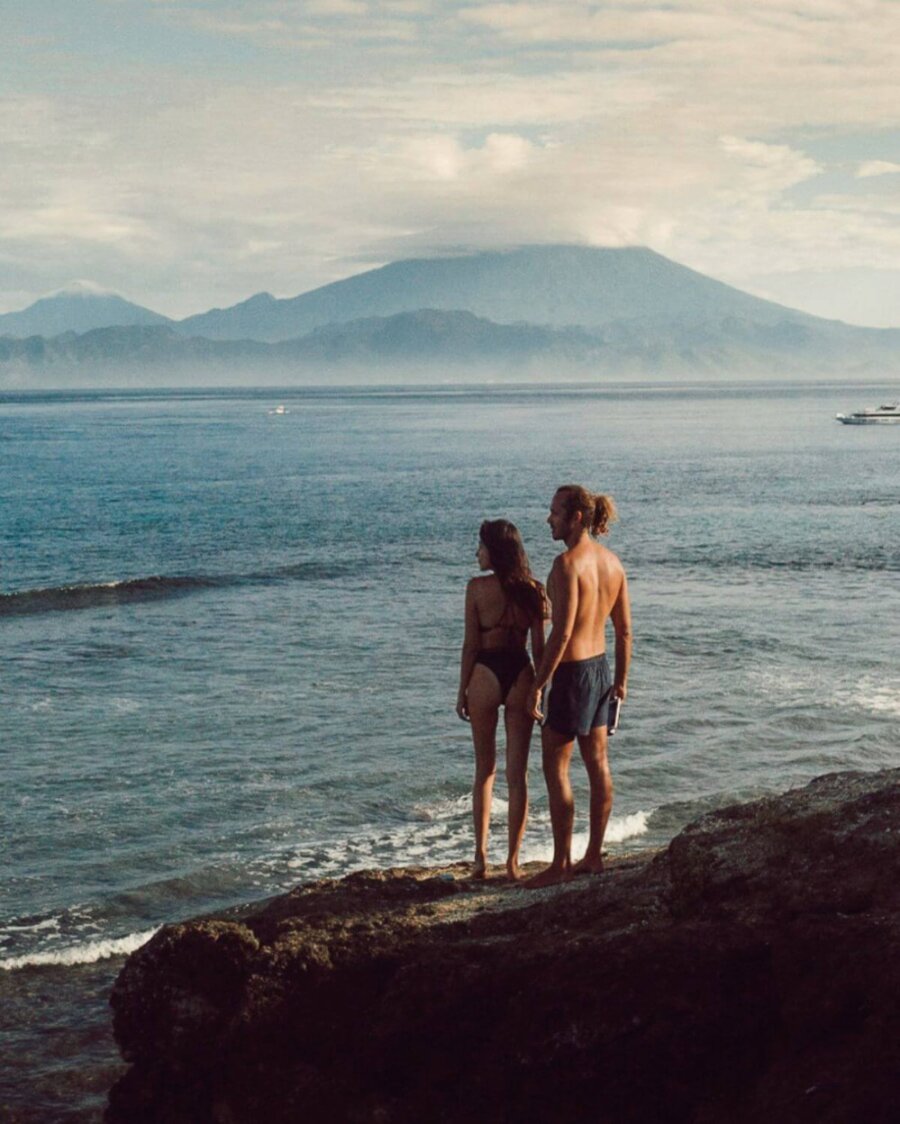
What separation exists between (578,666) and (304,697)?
9050 mm

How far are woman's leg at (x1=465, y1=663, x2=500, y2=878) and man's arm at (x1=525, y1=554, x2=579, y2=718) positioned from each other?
0.51 meters

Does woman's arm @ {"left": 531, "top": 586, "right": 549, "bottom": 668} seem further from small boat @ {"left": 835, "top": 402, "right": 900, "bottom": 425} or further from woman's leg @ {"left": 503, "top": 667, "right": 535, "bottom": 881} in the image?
small boat @ {"left": 835, "top": 402, "right": 900, "bottom": 425}

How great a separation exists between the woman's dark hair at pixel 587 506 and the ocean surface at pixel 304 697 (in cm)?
373

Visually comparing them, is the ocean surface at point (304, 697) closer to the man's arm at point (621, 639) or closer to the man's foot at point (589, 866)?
the man's foot at point (589, 866)

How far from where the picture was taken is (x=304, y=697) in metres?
16.0

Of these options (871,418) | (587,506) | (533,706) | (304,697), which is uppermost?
(871,418)

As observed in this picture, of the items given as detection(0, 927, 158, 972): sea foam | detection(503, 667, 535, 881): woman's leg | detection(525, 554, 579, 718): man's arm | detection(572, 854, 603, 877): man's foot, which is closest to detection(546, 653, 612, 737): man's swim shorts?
detection(525, 554, 579, 718): man's arm

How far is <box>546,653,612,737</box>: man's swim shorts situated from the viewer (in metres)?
7.37

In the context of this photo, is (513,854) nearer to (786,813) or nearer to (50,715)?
(786,813)

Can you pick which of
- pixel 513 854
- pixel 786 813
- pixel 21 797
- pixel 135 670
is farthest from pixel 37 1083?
pixel 135 670

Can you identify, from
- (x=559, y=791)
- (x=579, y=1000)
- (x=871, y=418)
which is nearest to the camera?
(x=579, y=1000)

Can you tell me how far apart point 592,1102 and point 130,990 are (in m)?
2.05

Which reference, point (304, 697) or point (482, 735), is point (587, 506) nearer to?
point (482, 735)

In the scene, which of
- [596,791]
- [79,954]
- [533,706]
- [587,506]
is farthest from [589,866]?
[79,954]
